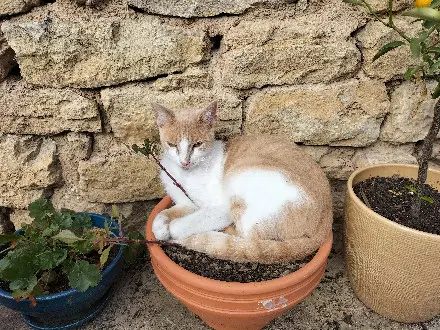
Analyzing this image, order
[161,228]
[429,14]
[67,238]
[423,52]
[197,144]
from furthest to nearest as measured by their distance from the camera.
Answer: [197,144] → [161,228] → [67,238] → [423,52] → [429,14]

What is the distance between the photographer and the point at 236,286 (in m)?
1.13

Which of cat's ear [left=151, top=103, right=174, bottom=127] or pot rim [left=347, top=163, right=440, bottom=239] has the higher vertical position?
cat's ear [left=151, top=103, right=174, bottom=127]

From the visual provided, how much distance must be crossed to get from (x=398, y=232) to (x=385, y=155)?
51 centimetres

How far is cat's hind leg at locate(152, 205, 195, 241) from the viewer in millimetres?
1320

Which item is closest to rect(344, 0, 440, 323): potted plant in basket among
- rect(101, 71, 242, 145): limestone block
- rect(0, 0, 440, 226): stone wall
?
rect(0, 0, 440, 226): stone wall

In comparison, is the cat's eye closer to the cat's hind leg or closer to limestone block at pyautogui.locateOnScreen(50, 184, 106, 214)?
the cat's hind leg

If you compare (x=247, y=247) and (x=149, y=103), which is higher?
(x=149, y=103)

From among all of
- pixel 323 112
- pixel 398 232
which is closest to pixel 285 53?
pixel 323 112

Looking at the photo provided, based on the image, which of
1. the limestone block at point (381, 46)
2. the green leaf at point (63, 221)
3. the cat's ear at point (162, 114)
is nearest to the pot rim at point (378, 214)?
the limestone block at point (381, 46)

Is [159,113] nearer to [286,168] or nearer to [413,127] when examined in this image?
[286,168]

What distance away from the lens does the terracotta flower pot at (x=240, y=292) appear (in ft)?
3.74

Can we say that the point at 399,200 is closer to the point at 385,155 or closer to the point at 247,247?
the point at 385,155

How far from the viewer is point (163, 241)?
127 cm

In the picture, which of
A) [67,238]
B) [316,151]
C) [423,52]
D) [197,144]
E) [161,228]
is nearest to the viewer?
[423,52]
